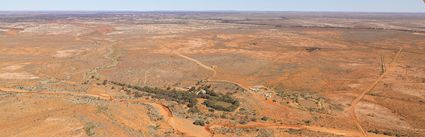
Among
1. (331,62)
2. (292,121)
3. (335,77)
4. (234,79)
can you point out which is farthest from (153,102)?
(331,62)

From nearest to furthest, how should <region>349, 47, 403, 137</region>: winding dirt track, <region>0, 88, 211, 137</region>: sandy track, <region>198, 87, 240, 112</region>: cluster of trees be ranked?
<region>0, 88, 211, 137</region>: sandy track → <region>349, 47, 403, 137</region>: winding dirt track → <region>198, 87, 240, 112</region>: cluster of trees

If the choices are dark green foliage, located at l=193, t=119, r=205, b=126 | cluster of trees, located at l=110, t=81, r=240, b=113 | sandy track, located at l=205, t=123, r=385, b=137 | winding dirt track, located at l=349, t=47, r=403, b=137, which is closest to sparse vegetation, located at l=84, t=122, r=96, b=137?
dark green foliage, located at l=193, t=119, r=205, b=126

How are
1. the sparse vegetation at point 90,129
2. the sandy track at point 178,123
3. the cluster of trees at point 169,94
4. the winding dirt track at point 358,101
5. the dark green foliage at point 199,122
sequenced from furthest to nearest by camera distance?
the cluster of trees at point 169,94 → the winding dirt track at point 358,101 → the dark green foliage at point 199,122 → the sandy track at point 178,123 → the sparse vegetation at point 90,129

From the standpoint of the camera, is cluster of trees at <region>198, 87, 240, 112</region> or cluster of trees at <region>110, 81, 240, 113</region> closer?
cluster of trees at <region>198, 87, 240, 112</region>

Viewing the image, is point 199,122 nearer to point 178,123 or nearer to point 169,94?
point 178,123

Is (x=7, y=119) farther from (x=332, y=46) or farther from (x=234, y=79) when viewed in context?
(x=332, y=46)

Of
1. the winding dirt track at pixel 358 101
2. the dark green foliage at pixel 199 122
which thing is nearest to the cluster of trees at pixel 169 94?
the dark green foliage at pixel 199 122

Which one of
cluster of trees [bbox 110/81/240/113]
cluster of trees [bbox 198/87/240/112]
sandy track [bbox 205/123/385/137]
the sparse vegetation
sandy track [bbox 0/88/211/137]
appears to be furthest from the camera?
cluster of trees [bbox 110/81/240/113]

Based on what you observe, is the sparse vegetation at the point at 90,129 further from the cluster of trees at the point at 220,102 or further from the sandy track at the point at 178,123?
the cluster of trees at the point at 220,102

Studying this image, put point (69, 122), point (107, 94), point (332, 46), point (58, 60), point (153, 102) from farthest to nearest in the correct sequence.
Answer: point (332, 46), point (58, 60), point (107, 94), point (153, 102), point (69, 122)

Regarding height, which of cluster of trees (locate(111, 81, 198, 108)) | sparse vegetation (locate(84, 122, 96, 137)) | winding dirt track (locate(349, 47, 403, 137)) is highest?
sparse vegetation (locate(84, 122, 96, 137))

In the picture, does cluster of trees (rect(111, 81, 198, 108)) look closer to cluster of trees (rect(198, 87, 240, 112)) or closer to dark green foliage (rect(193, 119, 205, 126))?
cluster of trees (rect(198, 87, 240, 112))
